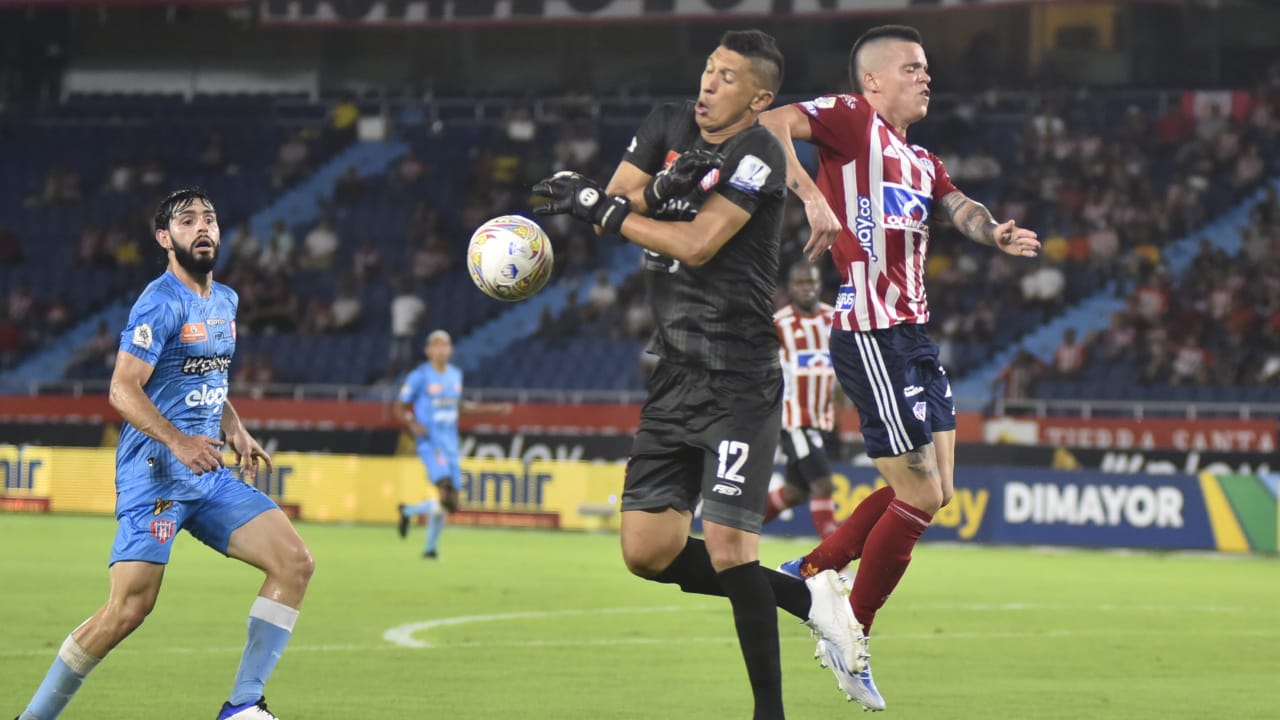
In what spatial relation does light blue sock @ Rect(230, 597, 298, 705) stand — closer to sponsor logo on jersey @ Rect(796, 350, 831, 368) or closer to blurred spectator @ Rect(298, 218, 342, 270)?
sponsor logo on jersey @ Rect(796, 350, 831, 368)

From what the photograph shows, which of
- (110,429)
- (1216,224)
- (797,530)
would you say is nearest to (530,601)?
(797,530)

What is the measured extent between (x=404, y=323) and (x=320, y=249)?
3.68 meters

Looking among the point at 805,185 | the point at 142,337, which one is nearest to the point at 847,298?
the point at 805,185

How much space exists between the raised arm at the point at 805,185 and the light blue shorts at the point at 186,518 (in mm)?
2444

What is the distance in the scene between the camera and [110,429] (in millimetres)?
28516

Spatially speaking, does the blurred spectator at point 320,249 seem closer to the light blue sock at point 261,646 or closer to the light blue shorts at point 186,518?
the light blue shorts at point 186,518

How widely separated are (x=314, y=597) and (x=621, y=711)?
6439 mm

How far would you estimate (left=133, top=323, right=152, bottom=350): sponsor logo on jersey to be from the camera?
789cm

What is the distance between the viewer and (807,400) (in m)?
17.0

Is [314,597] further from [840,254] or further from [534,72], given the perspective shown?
[534,72]

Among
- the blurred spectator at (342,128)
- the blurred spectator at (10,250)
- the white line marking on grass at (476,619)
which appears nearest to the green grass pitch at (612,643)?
the white line marking on grass at (476,619)

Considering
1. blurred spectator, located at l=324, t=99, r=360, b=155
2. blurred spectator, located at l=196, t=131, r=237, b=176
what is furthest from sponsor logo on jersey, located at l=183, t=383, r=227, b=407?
blurred spectator, located at l=196, t=131, r=237, b=176

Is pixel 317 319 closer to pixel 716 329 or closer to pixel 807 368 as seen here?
pixel 807 368

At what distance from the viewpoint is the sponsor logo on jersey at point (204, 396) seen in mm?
8127
